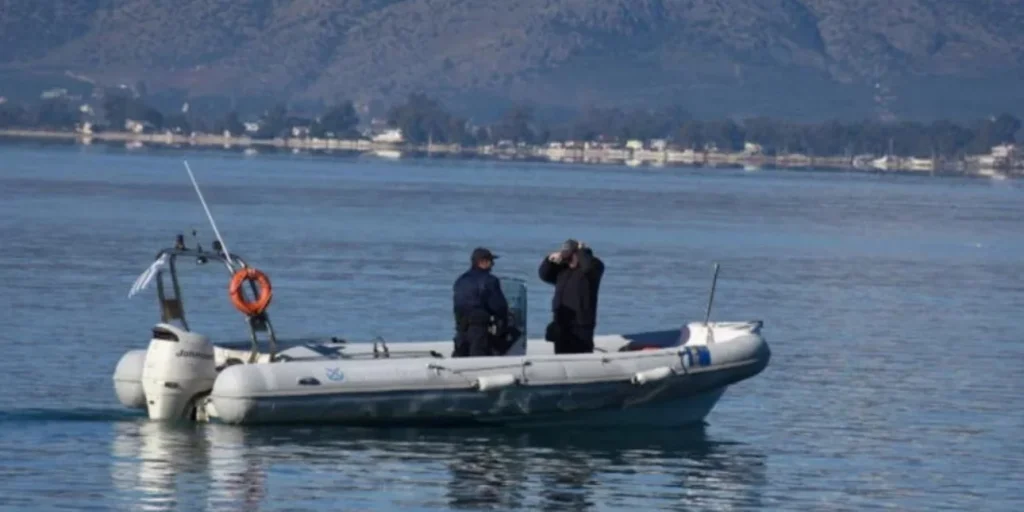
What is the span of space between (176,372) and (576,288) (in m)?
3.79

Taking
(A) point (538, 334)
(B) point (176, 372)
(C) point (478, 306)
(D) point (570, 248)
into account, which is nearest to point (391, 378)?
(C) point (478, 306)

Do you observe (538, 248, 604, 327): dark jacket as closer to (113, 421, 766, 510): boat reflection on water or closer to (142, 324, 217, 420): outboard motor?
(113, 421, 766, 510): boat reflection on water

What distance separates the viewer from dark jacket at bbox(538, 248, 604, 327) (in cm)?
2419

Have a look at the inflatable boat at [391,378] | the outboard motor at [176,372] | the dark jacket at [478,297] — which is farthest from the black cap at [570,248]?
the outboard motor at [176,372]

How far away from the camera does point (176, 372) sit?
22.6 metres

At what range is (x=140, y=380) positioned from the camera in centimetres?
2316

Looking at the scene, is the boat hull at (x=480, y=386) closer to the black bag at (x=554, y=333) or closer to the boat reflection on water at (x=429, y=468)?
the boat reflection on water at (x=429, y=468)

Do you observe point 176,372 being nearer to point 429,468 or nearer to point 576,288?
point 429,468

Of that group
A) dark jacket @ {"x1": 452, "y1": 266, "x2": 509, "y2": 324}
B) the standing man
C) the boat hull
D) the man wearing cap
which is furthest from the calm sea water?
dark jacket @ {"x1": 452, "y1": 266, "x2": 509, "y2": 324}

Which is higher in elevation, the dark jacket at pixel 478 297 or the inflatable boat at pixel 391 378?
the dark jacket at pixel 478 297

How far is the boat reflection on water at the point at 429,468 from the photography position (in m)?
20.5

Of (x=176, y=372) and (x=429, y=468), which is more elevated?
(x=176, y=372)

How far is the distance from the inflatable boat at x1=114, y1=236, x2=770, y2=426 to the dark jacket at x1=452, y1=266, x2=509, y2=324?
430 millimetres

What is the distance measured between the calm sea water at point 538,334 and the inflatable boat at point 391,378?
9.5 inches
